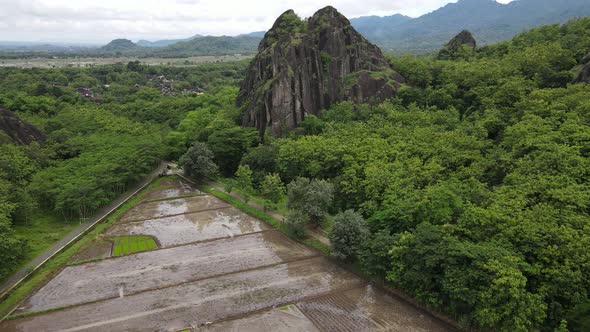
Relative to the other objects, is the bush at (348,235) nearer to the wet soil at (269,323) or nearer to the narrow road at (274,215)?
the narrow road at (274,215)

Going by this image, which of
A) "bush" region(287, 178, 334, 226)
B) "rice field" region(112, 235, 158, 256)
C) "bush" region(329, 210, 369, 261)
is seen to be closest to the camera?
"bush" region(329, 210, 369, 261)

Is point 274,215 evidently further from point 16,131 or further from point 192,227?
point 16,131

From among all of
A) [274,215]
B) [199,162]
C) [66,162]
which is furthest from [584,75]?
[66,162]

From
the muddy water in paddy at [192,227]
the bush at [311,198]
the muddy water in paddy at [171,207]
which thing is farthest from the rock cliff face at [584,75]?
the muddy water in paddy at [171,207]

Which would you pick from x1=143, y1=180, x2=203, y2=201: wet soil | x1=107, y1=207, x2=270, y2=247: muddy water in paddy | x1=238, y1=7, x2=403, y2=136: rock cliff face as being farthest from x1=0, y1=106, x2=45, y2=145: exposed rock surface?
x1=238, y1=7, x2=403, y2=136: rock cliff face

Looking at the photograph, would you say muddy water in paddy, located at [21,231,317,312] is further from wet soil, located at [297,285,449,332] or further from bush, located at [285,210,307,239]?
wet soil, located at [297,285,449,332]

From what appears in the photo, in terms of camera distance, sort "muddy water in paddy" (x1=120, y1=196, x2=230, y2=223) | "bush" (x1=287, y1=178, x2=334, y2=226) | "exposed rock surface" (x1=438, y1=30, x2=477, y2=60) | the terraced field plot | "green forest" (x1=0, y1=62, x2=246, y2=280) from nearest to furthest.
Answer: the terraced field plot → "bush" (x1=287, y1=178, x2=334, y2=226) → "green forest" (x1=0, y1=62, x2=246, y2=280) → "muddy water in paddy" (x1=120, y1=196, x2=230, y2=223) → "exposed rock surface" (x1=438, y1=30, x2=477, y2=60)

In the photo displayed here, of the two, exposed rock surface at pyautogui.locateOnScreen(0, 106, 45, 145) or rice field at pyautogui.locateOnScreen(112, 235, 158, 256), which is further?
exposed rock surface at pyautogui.locateOnScreen(0, 106, 45, 145)
